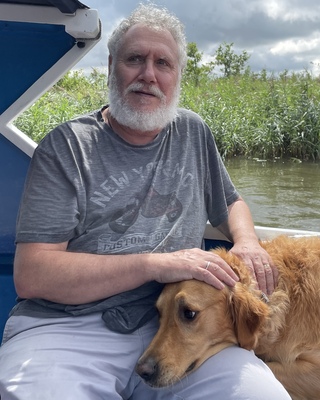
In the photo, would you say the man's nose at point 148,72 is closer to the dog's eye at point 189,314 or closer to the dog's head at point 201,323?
the dog's head at point 201,323

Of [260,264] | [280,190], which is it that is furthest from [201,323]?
[280,190]

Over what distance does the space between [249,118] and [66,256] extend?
9.18 meters

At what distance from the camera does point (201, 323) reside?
6.50ft

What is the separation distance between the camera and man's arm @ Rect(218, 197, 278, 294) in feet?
7.27

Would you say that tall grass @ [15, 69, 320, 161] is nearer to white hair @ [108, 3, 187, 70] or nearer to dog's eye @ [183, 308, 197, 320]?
white hair @ [108, 3, 187, 70]

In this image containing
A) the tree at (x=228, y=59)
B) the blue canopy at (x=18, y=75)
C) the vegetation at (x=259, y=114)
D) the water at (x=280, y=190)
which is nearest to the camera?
the blue canopy at (x=18, y=75)

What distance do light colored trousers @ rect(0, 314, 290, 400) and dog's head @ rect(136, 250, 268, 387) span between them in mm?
49

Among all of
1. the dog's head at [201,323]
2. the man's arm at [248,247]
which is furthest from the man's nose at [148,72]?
the dog's head at [201,323]

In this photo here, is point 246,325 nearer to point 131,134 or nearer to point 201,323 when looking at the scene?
point 201,323

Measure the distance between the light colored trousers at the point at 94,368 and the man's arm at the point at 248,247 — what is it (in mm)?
375

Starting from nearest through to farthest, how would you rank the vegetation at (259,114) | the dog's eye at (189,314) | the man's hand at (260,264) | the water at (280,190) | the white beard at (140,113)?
1. the dog's eye at (189,314)
2. the man's hand at (260,264)
3. the white beard at (140,113)
4. the water at (280,190)
5. the vegetation at (259,114)

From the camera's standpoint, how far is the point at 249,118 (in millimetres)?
10703

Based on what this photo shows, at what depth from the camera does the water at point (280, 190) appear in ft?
18.4

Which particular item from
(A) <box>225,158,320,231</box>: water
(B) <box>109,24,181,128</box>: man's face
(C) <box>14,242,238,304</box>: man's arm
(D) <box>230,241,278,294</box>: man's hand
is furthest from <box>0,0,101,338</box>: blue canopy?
(A) <box>225,158,320,231</box>: water
